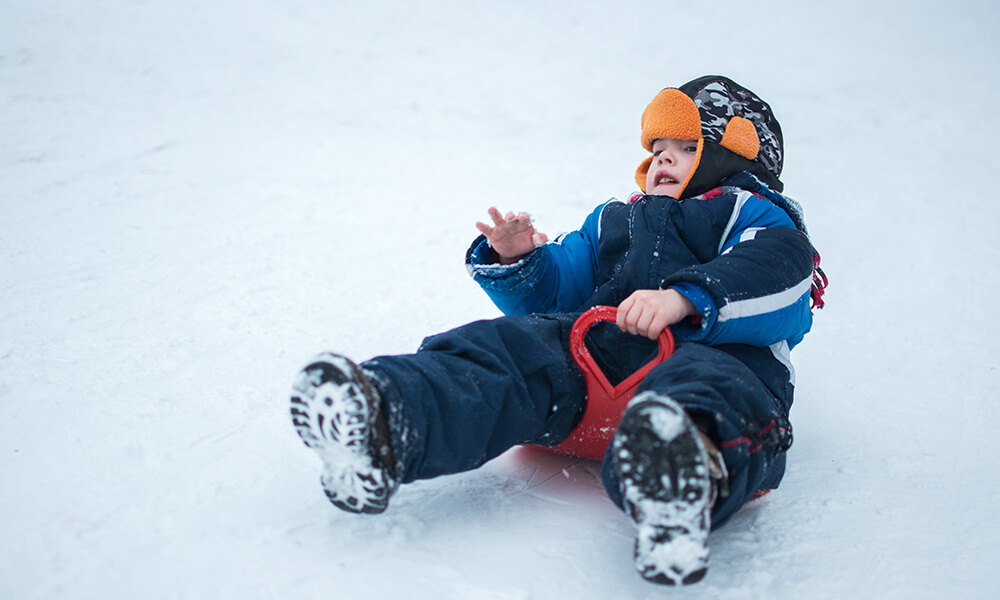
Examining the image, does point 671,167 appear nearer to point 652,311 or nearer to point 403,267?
point 652,311

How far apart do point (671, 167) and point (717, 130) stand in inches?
4.4

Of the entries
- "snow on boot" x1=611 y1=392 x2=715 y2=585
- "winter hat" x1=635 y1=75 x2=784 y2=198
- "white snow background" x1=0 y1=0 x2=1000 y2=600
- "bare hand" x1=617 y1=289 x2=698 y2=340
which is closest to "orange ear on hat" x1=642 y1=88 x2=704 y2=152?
"winter hat" x1=635 y1=75 x2=784 y2=198

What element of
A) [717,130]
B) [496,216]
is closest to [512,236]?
[496,216]

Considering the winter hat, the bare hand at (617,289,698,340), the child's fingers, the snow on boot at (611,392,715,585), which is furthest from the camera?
the winter hat

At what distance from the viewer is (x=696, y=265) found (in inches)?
45.6

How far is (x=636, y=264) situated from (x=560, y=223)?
4.15 feet

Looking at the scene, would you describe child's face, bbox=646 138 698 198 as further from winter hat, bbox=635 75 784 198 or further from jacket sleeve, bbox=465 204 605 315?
jacket sleeve, bbox=465 204 605 315

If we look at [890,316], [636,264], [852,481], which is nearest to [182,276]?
[636,264]

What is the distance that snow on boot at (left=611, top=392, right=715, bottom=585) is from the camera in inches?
30.2

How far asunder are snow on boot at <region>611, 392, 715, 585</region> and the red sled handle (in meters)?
0.30

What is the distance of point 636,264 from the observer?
4.33 feet

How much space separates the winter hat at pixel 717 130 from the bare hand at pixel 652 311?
1.40ft

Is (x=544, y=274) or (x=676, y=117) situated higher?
(x=676, y=117)

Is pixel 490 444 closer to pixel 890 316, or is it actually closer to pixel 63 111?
pixel 890 316
